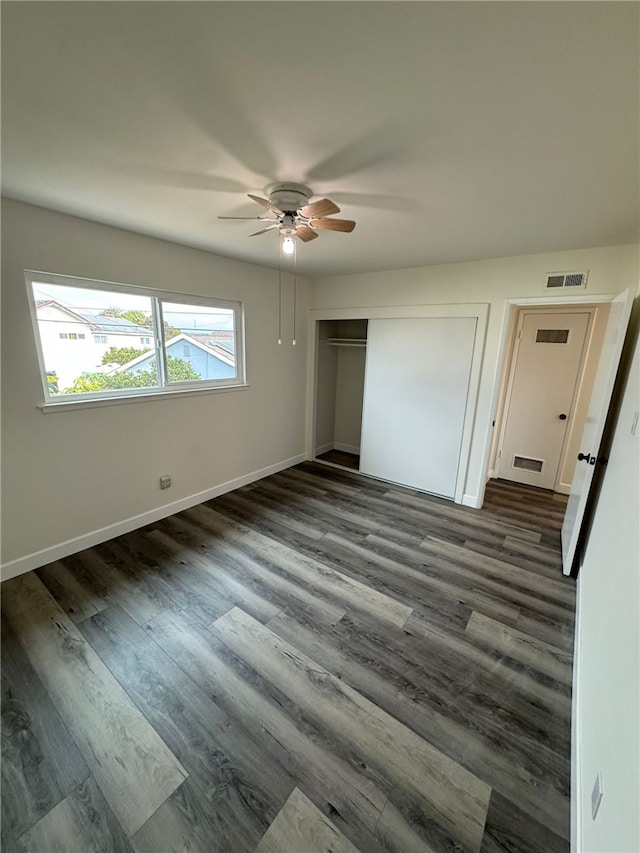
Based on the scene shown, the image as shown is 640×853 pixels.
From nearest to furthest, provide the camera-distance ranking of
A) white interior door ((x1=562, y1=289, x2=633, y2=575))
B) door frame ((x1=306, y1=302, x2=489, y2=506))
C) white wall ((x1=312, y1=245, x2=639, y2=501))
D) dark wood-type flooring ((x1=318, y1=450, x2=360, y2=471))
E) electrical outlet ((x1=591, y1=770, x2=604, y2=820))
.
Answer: electrical outlet ((x1=591, y1=770, x2=604, y2=820)) → white interior door ((x1=562, y1=289, x2=633, y2=575)) → white wall ((x1=312, y1=245, x2=639, y2=501)) → door frame ((x1=306, y1=302, x2=489, y2=506)) → dark wood-type flooring ((x1=318, y1=450, x2=360, y2=471))

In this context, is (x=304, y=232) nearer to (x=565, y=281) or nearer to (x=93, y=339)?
(x=93, y=339)

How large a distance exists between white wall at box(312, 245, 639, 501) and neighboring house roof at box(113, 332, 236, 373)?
159 cm

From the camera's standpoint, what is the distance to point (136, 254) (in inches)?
108

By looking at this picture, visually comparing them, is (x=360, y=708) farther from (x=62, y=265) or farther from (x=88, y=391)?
(x=62, y=265)

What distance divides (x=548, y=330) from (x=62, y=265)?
473 centimetres

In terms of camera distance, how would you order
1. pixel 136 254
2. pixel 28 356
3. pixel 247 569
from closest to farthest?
1. pixel 28 356
2. pixel 247 569
3. pixel 136 254

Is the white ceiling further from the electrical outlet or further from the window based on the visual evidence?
the electrical outlet

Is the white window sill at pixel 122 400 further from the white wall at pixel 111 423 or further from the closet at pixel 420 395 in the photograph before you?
the closet at pixel 420 395

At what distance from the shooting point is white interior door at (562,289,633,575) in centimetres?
224

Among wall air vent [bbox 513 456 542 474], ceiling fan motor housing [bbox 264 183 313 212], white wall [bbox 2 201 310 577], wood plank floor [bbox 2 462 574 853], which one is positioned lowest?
wood plank floor [bbox 2 462 574 853]

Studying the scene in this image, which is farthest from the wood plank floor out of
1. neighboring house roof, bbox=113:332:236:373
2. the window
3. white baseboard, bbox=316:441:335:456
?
white baseboard, bbox=316:441:335:456

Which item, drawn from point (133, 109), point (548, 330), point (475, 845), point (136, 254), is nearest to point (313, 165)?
point (133, 109)

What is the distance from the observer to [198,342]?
11.1ft

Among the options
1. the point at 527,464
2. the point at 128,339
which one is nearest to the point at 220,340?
the point at 128,339
